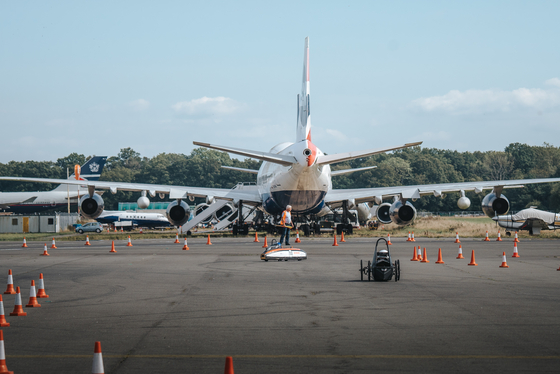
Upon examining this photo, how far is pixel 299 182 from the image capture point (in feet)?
108

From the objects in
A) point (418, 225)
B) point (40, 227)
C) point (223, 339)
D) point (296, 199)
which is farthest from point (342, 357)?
point (40, 227)

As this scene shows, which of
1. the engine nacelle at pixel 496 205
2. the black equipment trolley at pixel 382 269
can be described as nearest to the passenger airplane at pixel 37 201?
the engine nacelle at pixel 496 205

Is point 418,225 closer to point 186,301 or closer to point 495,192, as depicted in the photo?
point 495,192

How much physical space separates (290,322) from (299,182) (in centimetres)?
2394

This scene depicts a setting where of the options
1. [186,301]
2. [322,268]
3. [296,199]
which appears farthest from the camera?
[296,199]

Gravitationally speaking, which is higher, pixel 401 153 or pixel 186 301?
pixel 401 153

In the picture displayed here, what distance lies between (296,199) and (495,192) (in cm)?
1206

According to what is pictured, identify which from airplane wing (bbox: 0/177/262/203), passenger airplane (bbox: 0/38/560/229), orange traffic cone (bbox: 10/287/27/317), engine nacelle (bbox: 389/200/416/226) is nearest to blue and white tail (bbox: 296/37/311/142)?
passenger airplane (bbox: 0/38/560/229)

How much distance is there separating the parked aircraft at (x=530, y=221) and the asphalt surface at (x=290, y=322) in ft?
85.6

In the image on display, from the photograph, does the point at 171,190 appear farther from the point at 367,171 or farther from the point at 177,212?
the point at 367,171

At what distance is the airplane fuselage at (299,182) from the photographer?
100ft

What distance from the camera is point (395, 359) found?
6859 mm

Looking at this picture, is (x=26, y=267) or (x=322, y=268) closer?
(x=322, y=268)

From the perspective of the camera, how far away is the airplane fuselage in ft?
100
